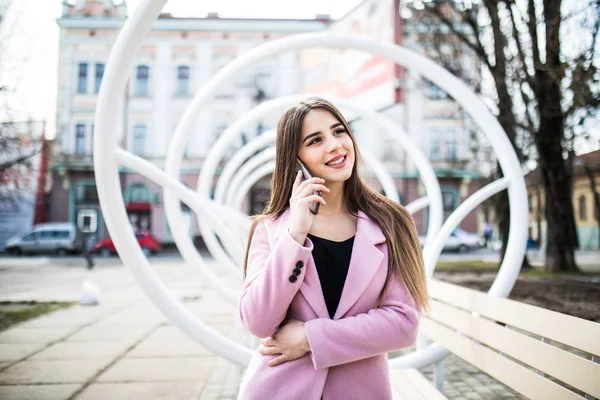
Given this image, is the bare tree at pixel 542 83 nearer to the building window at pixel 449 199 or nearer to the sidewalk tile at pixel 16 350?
the sidewalk tile at pixel 16 350

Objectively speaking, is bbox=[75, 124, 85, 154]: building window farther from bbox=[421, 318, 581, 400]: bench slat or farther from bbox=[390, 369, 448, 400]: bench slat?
bbox=[390, 369, 448, 400]: bench slat

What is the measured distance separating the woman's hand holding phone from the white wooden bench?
0.99m

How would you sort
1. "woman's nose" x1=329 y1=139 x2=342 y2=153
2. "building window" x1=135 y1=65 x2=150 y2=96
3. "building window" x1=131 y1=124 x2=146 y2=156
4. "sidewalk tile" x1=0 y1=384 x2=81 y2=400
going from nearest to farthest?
"woman's nose" x1=329 y1=139 x2=342 y2=153 < "sidewalk tile" x1=0 y1=384 x2=81 y2=400 < "building window" x1=131 y1=124 x2=146 y2=156 < "building window" x1=135 y1=65 x2=150 y2=96

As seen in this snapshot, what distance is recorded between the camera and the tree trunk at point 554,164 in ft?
27.3

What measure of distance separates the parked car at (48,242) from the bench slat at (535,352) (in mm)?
22565

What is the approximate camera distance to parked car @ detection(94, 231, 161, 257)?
70.2 ft

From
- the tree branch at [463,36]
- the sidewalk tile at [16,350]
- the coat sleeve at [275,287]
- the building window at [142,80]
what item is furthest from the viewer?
the building window at [142,80]

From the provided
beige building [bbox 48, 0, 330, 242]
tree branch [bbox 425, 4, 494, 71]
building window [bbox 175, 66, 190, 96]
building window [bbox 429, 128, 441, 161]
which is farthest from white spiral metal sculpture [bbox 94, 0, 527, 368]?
building window [bbox 175, 66, 190, 96]

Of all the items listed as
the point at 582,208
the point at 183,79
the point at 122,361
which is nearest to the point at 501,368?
the point at 122,361

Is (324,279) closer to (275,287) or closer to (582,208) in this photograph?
(275,287)

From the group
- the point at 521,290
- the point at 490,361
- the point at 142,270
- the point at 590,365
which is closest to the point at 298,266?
the point at 590,365

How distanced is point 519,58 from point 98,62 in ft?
71.4

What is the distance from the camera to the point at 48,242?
72.6ft

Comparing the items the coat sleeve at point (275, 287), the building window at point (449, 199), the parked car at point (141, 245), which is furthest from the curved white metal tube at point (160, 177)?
the building window at point (449, 199)
